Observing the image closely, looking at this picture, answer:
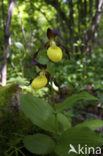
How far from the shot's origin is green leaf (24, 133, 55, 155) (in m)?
1.11

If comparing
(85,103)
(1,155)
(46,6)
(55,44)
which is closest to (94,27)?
(46,6)

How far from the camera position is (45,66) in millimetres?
1375

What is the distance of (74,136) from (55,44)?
89cm

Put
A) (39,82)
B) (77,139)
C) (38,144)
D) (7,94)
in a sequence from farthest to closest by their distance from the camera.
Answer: (7,94) < (39,82) < (38,144) < (77,139)

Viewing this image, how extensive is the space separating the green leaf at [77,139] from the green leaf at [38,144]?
108 millimetres

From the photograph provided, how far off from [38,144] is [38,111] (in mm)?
270

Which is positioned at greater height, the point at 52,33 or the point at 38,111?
the point at 52,33

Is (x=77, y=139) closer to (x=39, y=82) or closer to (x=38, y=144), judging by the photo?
(x=38, y=144)

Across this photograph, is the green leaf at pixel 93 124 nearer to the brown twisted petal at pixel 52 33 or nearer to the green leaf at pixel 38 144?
the green leaf at pixel 38 144

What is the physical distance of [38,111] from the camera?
1.22m

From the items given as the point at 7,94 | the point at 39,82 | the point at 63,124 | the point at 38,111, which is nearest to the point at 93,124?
the point at 63,124

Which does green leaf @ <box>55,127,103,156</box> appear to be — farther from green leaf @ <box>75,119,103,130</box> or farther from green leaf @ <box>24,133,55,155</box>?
green leaf @ <box>75,119,103,130</box>

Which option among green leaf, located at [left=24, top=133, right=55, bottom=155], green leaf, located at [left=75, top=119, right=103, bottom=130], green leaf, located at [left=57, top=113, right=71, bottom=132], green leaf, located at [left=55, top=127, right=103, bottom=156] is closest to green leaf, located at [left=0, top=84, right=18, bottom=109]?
green leaf, located at [left=24, top=133, right=55, bottom=155]

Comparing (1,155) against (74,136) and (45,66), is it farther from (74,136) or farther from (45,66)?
(45,66)
